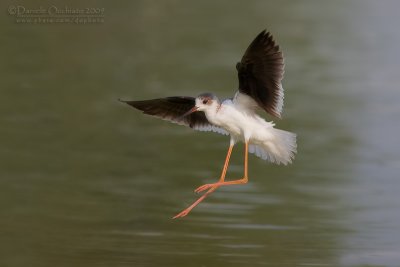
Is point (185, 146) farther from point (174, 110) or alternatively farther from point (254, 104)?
point (254, 104)

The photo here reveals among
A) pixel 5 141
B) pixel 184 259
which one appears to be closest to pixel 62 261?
pixel 184 259

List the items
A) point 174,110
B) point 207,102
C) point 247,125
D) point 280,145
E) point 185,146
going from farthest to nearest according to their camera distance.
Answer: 1. point 185,146
2. point 174,110
3. point 280,145
4. point 247,125
5. point 207,102

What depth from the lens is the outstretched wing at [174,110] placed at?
28.3 ft

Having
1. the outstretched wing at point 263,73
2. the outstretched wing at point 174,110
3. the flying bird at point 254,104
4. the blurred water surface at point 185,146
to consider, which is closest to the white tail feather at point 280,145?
the flying bird at point 254,104

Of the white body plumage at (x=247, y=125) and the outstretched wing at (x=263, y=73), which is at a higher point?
the outstretched wing at (x=263, y=73)

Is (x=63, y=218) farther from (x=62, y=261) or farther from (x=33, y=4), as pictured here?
(x=33, y=4)

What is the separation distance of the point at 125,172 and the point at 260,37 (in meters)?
3.27

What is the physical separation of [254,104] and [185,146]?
3.50m

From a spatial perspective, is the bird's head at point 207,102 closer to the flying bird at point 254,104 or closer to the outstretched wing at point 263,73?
the flying bird at point 254,104

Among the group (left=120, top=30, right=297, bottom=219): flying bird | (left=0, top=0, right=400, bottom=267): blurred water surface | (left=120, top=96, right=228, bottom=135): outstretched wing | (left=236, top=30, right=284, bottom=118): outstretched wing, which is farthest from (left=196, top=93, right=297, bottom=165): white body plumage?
(left=0, top=0, right=400, bottom=267): blurred water surface

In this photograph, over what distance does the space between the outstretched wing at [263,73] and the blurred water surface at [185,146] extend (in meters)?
1.32

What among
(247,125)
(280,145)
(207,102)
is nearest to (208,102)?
(207,102)

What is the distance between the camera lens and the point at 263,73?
26.5 feet

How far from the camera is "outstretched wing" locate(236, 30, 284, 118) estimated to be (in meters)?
7.92
